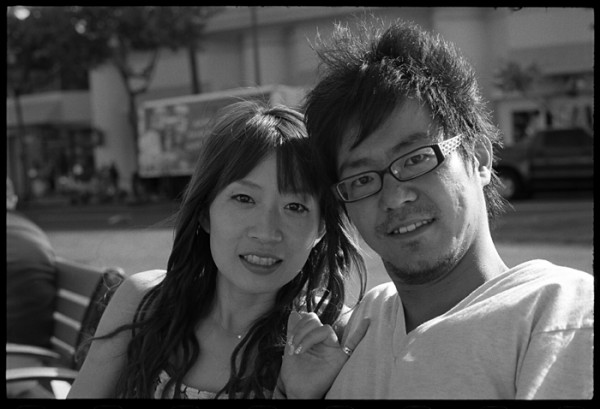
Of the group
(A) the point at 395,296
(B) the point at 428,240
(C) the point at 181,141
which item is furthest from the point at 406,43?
(C) the point at 181,141

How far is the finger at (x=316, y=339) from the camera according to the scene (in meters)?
1.62

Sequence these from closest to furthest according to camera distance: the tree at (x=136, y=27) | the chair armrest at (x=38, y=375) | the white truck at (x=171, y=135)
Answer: the chair armrest at (x=38, y=375) < the white truck at (x=171, y=135) < the tree at (x=136, y=27)

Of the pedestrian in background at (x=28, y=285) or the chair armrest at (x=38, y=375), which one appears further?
the pedestrian in background at (x=28, y=285)

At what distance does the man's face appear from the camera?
5.12ft

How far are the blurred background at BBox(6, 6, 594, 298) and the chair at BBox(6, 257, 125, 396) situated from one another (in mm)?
4903

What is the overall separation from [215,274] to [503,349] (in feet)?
3.38

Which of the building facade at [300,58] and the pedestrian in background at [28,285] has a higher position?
the building facade at [300,58]

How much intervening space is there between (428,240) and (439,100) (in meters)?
0.31

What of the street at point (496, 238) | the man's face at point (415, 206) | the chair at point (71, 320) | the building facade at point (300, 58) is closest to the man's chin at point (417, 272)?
the man's face at point (415, 206)

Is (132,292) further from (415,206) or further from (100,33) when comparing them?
(100,33)

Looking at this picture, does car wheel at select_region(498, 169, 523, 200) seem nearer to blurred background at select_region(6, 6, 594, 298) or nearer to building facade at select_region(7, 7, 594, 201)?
blurred background at select_region(6, 6, 594, 298)

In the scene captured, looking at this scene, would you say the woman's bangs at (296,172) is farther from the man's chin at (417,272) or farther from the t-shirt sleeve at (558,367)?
the t-shirt sleeve at (558,367)

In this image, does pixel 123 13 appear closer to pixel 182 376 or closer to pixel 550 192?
pixel 550 192

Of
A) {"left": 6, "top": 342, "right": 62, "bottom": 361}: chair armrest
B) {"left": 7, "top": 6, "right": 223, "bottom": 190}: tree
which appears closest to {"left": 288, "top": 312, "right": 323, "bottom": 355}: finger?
{"left": 6, "top": 342, "right": 62, "bottom": 361}: chair armrest
